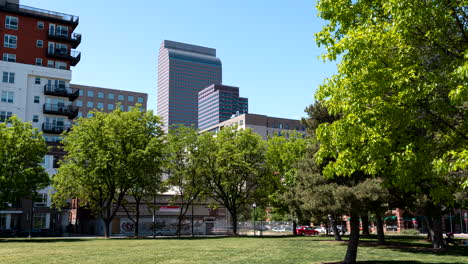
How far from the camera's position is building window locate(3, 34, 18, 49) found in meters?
66.3

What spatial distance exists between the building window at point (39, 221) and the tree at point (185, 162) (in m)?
24.3

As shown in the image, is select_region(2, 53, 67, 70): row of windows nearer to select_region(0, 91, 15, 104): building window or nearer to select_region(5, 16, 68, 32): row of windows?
select_region(5, 16, 68, 32): row of windows

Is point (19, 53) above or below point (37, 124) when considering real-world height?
above

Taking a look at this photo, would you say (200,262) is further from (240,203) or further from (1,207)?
(240,203)

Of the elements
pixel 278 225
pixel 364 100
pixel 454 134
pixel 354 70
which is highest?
pixel 354 70

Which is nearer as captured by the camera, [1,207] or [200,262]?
[200,262]

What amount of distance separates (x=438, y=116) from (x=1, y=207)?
42618mm

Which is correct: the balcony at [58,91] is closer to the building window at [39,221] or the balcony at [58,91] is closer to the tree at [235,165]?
the building window at [39,221]

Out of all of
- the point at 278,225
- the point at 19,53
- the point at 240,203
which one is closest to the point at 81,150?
the point at 240,203

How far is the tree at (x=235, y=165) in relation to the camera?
Result: 53375mm

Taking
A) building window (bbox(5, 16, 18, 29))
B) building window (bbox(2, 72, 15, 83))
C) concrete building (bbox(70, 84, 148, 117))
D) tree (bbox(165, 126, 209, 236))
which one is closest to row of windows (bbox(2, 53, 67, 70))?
building window (bbox(2, 72, 15, 83))

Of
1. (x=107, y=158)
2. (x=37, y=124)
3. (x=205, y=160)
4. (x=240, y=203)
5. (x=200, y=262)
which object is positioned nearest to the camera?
(x=200, y=262)

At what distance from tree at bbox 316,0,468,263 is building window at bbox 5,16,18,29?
221 feet

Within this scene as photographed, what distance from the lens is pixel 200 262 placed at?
20062 mm
